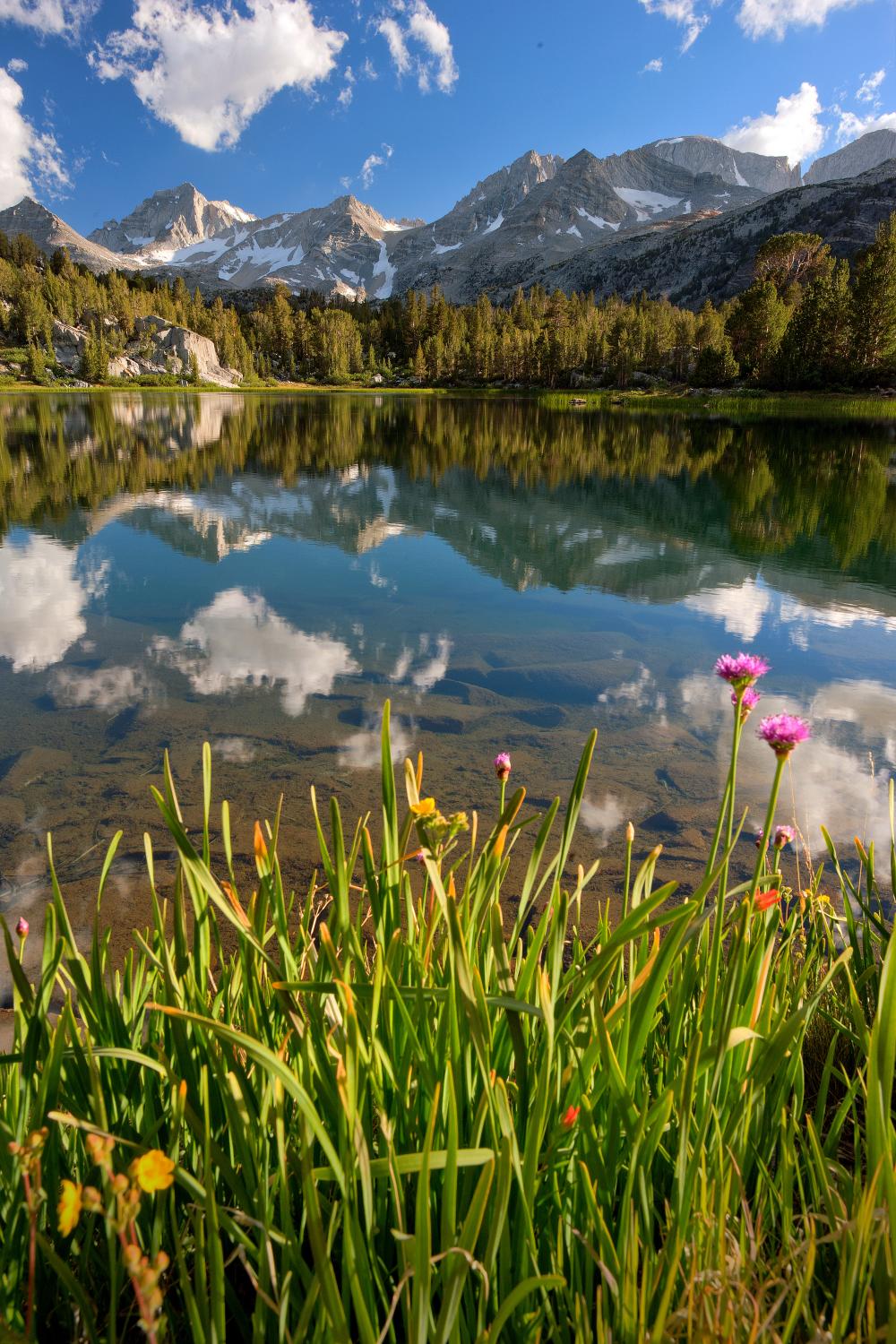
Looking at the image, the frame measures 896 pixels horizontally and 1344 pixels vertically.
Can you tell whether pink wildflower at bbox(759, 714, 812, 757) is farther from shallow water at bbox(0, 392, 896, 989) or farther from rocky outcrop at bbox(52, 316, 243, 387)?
rocky outcrop at bbox(52, 316, 243, 387)

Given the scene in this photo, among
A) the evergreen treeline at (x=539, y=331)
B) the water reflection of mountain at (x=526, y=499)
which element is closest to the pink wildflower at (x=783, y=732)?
the water reflection of mountain at (x=526, y=499)

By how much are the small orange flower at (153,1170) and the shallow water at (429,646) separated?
3.65 m

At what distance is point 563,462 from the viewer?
89.2 feet

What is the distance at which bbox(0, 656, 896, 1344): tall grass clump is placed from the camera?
112 cm

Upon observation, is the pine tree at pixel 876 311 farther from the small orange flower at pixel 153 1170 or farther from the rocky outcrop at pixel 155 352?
the rocky outcrop at pixel 155 352

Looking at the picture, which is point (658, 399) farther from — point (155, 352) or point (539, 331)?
point (155, 352)

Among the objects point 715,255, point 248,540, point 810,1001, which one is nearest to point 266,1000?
point 810,1001

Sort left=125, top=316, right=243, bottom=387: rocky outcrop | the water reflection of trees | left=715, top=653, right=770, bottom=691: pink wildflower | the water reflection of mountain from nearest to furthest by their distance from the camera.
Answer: left=715, top=653, right=770, bottom=691: pink wildflower, the water reflection of mountain, the water reflection of trees, left=125, top=316, right=243, bottom=387: rocky outcrop

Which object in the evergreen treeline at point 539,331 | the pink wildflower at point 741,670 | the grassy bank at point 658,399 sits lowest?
the pink wildflower at point 741,670

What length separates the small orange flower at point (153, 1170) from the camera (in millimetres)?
722

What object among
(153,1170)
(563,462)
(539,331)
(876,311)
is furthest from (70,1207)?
(539,331)

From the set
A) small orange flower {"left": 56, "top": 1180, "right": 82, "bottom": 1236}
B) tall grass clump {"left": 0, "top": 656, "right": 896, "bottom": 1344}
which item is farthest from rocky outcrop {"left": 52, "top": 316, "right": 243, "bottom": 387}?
small orange flower {"left": 56, "top": 1180, "right": 82, "bottom": 1236}

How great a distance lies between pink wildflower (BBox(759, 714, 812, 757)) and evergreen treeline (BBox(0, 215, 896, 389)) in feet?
259

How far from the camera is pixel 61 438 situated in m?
32.7
